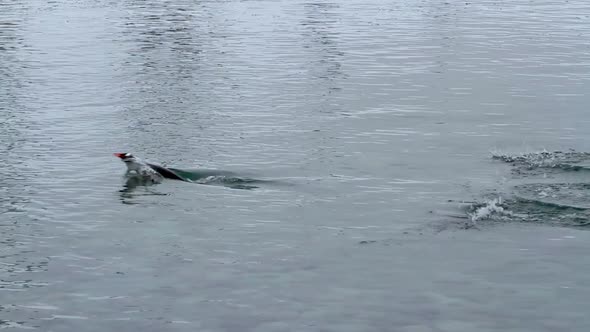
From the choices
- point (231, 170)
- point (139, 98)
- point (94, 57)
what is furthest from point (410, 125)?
point (94, 57)

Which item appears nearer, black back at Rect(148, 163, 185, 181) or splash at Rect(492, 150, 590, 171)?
black back at Rect(148, 163, 185, 181)

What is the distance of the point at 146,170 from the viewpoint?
25.0 metres

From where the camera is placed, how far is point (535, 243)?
65.8ft

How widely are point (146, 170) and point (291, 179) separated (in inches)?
142

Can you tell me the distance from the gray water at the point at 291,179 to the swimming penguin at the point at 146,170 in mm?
559

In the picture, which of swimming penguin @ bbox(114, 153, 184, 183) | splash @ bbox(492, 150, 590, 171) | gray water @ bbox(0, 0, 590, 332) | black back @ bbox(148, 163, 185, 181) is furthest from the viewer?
splash @ bbox(492, 150, 590, 171)

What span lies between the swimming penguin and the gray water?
0.56 metres

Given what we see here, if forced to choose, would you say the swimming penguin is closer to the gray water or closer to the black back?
the black back

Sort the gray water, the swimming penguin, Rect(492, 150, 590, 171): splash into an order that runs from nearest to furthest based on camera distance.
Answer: the gray water, the swimming penguin, Rect(492, 150, 590, 171): splash

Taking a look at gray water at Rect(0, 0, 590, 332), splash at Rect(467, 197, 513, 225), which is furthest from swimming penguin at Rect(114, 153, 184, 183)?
splash at Rect(467, 197, 513, 225)

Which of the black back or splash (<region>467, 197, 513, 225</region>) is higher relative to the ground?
the black back

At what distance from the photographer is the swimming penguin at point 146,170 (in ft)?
81.9

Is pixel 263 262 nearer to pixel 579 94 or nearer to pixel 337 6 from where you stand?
pixel 579 94

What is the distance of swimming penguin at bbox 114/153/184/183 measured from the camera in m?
25.0
